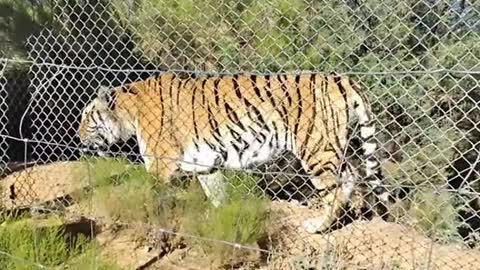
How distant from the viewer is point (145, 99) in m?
5.29

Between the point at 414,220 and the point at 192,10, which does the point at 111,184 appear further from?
the point at 414,220

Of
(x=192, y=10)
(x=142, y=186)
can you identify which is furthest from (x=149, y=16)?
(x=142, y=186)

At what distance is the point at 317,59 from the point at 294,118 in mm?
870

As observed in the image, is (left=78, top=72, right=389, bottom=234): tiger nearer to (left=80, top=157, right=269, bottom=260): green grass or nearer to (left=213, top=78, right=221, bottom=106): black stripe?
(left=213, top=78, right=221, bottom=106): black stripe

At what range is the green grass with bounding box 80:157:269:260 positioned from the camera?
4.05 m

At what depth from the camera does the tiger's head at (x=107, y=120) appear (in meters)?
5.37

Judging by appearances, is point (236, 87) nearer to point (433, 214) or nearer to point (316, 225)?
point (316, 225)

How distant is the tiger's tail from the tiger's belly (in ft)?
1.84

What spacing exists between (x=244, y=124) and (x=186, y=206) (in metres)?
0.89

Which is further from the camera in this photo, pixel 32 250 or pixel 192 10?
pixel 192 10

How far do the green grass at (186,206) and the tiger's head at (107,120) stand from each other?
483 mm

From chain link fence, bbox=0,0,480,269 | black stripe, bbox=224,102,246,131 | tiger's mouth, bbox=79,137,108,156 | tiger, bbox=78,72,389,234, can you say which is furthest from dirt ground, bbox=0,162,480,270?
tiger's mouth, bbox=79,137,108,156

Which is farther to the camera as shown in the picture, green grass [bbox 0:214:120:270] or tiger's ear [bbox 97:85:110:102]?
tiger's ear [bbox 97:85:110:102]

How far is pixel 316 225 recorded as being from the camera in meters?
4.64
